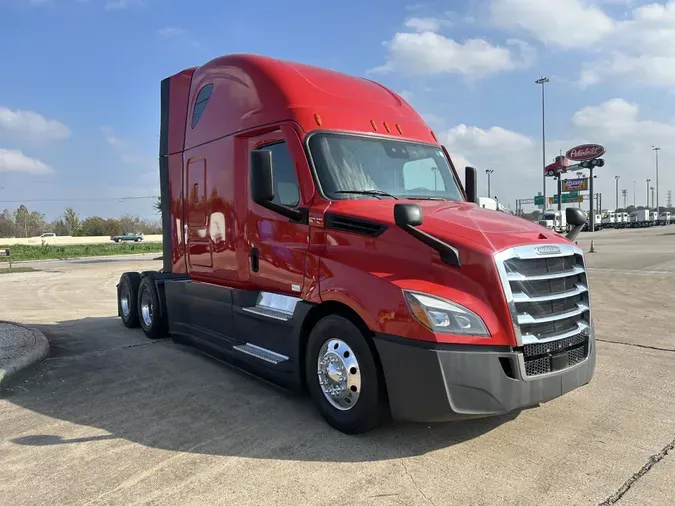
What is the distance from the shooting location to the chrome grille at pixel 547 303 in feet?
11.9

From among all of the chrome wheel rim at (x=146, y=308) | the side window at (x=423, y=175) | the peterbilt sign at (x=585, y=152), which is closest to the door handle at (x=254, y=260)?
the side window at (x=423, y=175)

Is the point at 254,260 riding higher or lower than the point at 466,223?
lower

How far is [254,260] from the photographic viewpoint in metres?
5.38

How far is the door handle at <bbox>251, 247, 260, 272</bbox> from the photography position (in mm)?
5328

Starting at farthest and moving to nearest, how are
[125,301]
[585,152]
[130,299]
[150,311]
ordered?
[585,152] < [125,301] < [130,299] < [150,311]

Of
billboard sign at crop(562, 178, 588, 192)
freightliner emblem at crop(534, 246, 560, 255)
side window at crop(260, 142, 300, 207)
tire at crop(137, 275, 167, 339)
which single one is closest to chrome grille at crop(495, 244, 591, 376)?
freightliner emblem at crop(534, 246, 560, 255)

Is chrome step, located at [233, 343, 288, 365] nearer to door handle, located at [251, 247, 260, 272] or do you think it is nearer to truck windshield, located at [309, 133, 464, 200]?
door handle, located at [251, 247, 260, 272]

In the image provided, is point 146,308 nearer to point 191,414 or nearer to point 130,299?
point 130,299

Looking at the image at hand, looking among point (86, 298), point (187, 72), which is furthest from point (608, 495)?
point (86, 298)

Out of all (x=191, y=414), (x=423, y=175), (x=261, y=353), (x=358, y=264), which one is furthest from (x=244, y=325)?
(x=423, y=175)

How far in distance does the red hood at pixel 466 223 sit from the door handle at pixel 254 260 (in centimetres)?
131

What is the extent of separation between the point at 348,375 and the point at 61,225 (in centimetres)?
12739

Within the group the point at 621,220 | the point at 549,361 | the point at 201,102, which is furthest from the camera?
the point at 621,220

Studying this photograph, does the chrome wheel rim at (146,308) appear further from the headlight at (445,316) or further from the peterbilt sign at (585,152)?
the peterbilt sign at (585,152)
